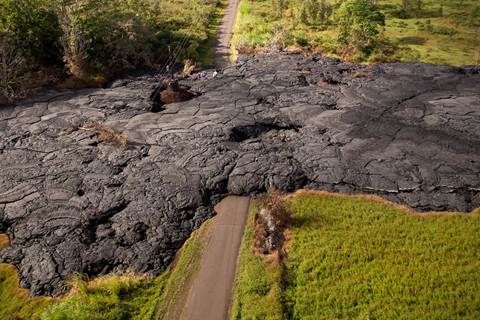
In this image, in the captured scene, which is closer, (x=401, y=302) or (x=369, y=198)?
(x=401, y=302)

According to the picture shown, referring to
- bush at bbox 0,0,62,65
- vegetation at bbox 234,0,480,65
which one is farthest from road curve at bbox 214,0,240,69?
bush at bbox 0,0,62,65

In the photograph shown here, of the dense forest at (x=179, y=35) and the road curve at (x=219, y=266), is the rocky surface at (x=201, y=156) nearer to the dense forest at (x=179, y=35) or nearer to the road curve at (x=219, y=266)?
the road curve at (x=219, y=266)

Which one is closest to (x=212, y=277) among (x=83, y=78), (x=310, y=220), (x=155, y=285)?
(x=155, y=285)

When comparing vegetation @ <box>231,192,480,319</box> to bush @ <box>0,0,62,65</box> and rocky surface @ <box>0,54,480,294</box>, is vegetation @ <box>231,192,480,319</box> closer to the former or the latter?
rocky surface @ <box>0,54,480,294</box>

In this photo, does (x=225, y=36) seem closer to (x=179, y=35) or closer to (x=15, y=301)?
(x=179, y=35)

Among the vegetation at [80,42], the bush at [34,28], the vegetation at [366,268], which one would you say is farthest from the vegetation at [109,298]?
the bush at [34,28]

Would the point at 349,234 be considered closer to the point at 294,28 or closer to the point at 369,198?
the point at 369,198
